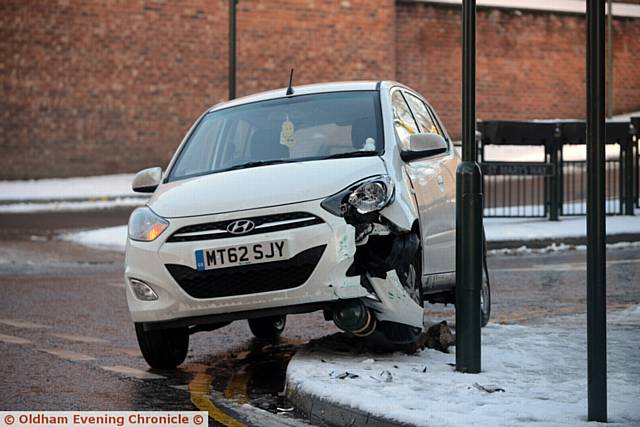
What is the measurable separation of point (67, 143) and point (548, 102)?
1495 centimetres

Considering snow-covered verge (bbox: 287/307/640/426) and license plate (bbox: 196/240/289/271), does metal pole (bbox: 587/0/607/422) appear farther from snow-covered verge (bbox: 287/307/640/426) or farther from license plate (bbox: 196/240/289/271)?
license plate (bbox: 196/240/289/271)

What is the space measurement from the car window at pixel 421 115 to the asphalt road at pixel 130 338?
1.69m

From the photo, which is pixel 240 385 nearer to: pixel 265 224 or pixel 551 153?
pixel 265 224

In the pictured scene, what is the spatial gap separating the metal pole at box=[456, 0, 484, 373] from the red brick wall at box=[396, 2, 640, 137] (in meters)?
27.3

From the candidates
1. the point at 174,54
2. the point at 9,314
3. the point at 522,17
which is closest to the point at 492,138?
the point at 9,314

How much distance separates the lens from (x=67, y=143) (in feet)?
97.9

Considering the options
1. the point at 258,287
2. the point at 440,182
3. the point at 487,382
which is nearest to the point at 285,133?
the point at 440,182

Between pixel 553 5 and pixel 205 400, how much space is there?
31.7m

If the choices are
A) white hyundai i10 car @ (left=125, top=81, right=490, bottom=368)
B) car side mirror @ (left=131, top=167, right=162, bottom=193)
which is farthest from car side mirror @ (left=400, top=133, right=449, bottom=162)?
car side mirror @ (left=131, top=167, right=162, bottom=193)

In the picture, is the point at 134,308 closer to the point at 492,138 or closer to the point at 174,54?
the point at 492,138

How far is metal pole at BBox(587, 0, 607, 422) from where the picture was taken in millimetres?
5406

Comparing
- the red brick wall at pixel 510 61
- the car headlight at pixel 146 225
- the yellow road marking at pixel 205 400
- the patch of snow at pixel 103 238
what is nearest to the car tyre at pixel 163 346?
the yellow road marking at pixel 205 400

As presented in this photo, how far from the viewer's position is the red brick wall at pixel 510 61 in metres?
34.6

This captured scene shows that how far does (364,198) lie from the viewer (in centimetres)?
726
